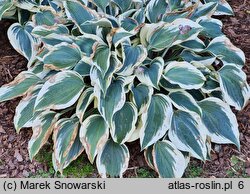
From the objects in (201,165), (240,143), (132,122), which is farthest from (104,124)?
(240,143)

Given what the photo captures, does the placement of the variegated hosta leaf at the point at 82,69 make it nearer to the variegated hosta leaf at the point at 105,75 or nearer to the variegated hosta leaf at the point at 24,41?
the variegated hosta leaf at the point at 105,75

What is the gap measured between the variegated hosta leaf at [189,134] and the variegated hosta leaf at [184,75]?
0.18 m

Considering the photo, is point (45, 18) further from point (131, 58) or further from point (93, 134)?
point (93, 134)

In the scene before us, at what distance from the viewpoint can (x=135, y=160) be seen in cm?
301

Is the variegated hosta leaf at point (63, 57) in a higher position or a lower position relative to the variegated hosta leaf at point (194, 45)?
lower

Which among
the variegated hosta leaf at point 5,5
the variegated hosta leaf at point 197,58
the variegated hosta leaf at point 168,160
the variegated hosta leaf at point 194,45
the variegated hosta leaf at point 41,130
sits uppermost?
the variegated hosta leaf at point 194,45

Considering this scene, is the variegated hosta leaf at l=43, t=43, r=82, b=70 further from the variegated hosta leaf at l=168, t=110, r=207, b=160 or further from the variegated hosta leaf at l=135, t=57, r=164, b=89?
the variegated hosta leaf at l=168, t=110, r=207, b=160

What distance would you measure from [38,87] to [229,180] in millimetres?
1307

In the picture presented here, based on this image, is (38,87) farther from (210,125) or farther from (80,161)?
(210,125)

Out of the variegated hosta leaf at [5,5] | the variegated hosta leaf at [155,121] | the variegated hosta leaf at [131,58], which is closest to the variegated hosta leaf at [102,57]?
the variegated hosta leaf at [131,58]

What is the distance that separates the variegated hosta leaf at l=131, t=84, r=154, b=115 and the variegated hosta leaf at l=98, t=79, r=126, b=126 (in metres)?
0.10

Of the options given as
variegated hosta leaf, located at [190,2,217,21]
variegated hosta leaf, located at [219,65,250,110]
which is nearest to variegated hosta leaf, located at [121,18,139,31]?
variegated hosta leaf, located at [190,2,217,21]

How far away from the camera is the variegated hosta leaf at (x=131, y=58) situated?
2.91m

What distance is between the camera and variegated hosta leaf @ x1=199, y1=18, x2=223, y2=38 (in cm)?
334
